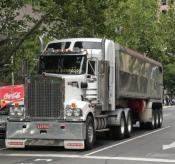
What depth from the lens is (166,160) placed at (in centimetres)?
A: 1545

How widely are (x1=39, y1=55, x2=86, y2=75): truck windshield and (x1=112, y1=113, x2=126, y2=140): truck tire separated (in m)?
3.72

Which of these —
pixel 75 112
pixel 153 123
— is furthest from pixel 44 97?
pixel 153 123

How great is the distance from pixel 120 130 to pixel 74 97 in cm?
429

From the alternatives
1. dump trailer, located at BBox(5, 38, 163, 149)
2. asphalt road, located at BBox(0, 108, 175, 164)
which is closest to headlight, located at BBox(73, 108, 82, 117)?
dump trailer, located at BBox(5, 38, 163, 149)

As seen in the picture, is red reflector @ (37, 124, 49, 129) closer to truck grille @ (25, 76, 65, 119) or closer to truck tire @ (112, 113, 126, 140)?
truck grille @ (25, 76, 65, 119)

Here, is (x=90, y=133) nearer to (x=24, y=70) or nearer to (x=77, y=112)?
(x=77, y=112)

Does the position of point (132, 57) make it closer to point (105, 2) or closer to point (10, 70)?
point (105, 2)

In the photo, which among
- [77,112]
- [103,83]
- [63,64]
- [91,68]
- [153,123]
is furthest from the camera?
[153,123]

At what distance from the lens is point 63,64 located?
19469 millimetres

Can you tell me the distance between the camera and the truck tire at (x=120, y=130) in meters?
22.0

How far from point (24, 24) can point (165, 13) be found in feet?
136

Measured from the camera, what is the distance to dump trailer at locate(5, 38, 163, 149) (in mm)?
17719

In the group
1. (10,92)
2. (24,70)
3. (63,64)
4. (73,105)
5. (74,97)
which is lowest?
(73,105)

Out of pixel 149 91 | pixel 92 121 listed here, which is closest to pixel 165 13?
pixel 149 91
